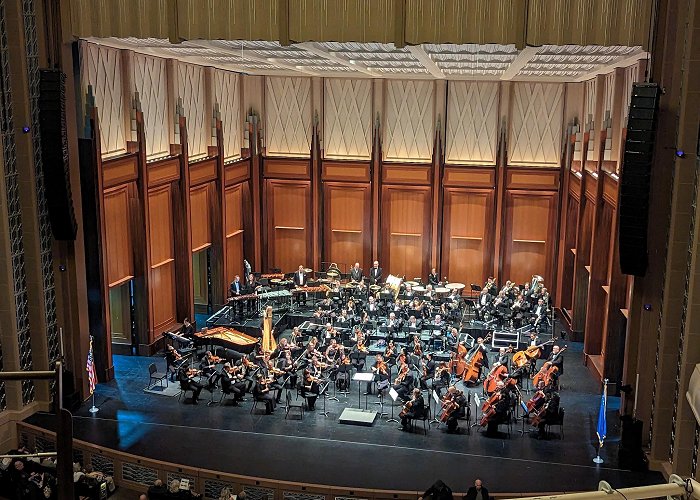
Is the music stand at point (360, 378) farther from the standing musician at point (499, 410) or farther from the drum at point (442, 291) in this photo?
the drum at point (442, 291)

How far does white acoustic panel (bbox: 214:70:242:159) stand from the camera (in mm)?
22984

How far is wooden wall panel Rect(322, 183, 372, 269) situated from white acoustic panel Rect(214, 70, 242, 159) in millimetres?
3364

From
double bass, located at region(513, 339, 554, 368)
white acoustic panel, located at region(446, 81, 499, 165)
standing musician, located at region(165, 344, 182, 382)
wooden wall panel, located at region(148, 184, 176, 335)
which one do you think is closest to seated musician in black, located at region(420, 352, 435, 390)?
double bass, located at region(513, 339, 554, 368)

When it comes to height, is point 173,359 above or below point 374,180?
below

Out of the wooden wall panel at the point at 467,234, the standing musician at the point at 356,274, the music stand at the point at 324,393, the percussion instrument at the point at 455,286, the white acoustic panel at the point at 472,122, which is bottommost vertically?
the music stand at the point at 324,393

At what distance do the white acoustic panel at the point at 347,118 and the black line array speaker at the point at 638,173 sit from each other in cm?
1315

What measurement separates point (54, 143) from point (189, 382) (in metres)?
5.60

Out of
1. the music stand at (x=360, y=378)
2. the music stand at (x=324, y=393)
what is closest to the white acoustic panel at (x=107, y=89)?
the music stand at (x=324, y=393)

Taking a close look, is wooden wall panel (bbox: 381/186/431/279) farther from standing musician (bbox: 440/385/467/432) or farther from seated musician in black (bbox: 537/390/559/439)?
seated musician in black (bbox: 537/390/559/439)

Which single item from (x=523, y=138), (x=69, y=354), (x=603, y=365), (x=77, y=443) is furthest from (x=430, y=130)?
(x=77, y=443)

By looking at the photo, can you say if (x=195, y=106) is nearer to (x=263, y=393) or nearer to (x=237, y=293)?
(x=237, y=293)

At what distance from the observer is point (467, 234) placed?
80.0 ft

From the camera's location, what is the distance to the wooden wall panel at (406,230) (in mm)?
24531

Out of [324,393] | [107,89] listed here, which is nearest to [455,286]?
[324,393]
